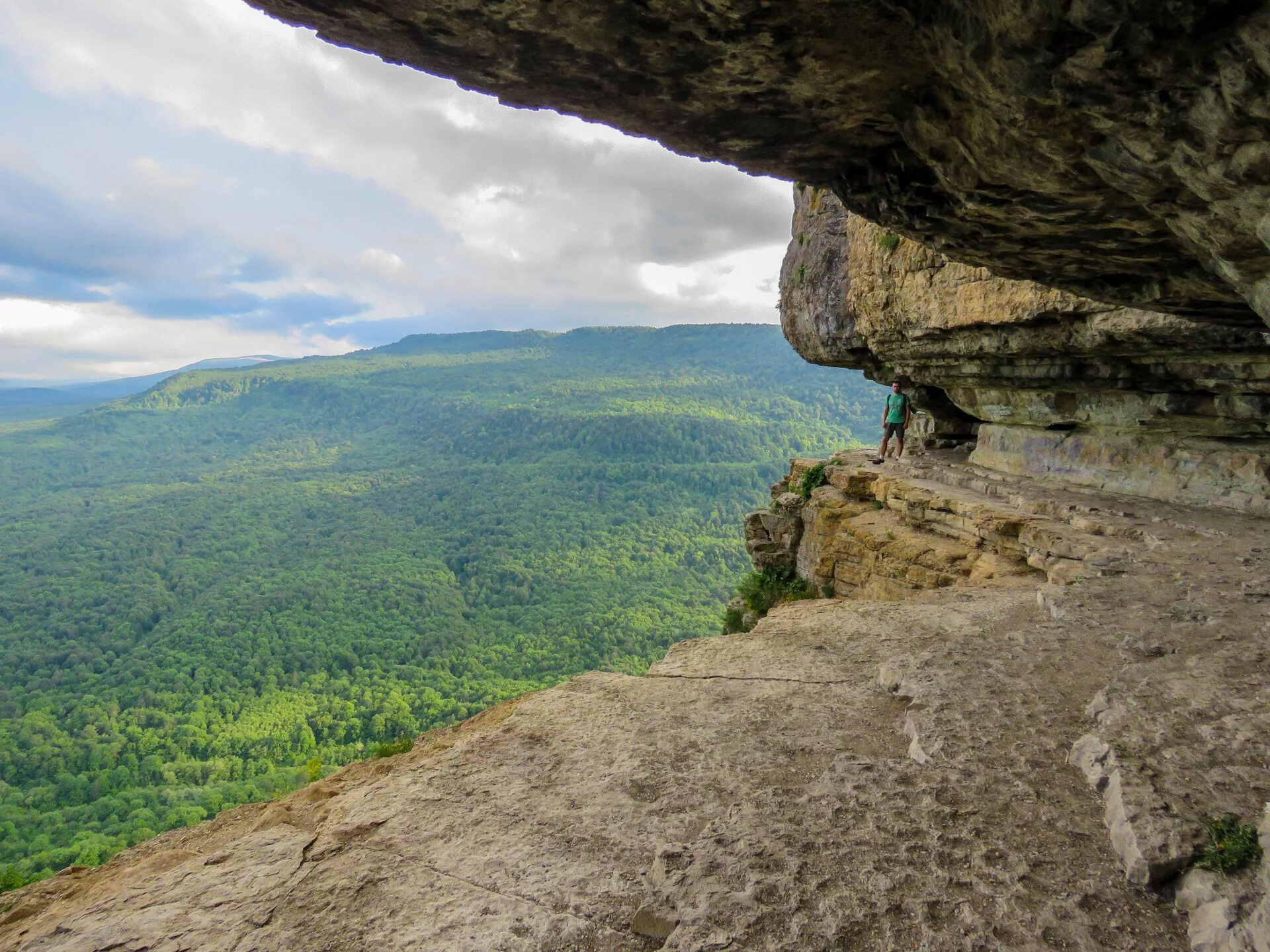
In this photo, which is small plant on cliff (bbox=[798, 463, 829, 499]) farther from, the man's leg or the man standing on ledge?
the man's leg

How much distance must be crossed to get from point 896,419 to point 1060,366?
18.0 ft

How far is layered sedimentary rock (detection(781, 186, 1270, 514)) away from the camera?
326 inches

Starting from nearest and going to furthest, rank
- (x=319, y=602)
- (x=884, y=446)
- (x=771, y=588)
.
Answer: (x=771, y=588)
(x=884, y=446)
(x=319, y=602)

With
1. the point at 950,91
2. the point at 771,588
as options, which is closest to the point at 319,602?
the point at 771,588

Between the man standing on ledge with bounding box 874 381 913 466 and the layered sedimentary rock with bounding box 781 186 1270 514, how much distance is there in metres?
0.58

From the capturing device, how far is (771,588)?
49.2ft

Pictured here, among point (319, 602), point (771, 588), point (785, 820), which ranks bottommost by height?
point (319, 602)

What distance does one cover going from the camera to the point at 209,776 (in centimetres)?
4669

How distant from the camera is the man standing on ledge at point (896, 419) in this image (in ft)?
51.2

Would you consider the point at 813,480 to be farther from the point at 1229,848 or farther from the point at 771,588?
the point at 1229,848

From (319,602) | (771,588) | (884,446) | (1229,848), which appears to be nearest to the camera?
(1229,848)

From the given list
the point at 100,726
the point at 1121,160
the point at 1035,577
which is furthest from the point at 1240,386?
the point at 100,726

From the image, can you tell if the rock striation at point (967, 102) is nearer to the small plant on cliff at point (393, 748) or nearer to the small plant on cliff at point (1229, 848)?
the small plant on cliff at point (1229, 848)

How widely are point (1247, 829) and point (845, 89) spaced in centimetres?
398
